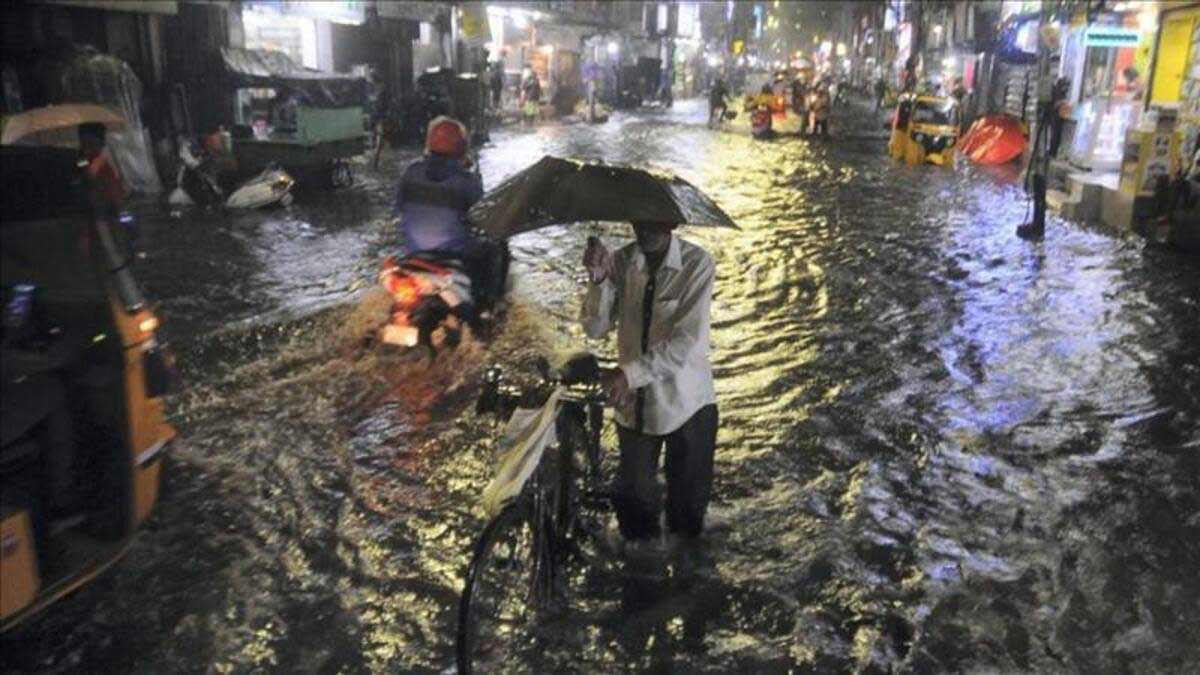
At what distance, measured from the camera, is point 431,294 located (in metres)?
7.79

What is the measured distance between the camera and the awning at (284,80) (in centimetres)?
1733

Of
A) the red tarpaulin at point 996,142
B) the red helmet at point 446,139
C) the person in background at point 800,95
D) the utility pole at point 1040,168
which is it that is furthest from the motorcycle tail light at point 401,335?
the person in background at point 800,95

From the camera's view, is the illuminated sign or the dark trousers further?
the illuminated sign

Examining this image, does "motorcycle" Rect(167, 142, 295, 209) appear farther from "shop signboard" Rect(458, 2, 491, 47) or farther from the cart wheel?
"shop signboard" Rect(458, 2, 491, 47)

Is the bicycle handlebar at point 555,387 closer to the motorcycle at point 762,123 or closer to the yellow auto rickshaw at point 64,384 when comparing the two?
the yellow auto rickshaw at point 64,384

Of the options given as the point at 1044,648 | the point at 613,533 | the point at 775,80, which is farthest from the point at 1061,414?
the point at 775,80

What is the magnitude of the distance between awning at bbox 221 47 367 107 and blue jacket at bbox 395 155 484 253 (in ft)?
34.1

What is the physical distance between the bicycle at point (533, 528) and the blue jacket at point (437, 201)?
11.5 feet

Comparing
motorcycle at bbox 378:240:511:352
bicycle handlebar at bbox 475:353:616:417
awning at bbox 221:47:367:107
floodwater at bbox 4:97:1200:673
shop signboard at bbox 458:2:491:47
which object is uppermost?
shop signboard at bbox 458:2:491:47

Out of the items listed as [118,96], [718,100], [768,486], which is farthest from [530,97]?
[768,486]

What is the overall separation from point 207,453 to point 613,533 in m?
2.85

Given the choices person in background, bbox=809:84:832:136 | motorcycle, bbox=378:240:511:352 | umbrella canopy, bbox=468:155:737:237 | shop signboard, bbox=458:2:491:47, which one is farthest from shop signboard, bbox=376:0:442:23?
umbrella canopy, bbox=468:155:737:237

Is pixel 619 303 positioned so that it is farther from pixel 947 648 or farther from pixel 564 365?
pixel 947 648

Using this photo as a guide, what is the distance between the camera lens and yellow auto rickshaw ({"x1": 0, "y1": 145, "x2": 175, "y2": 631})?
381 centimetres
